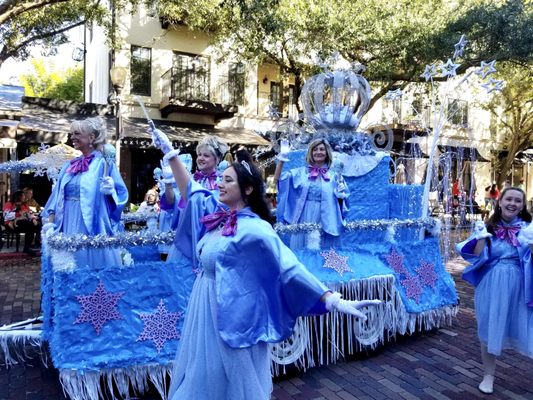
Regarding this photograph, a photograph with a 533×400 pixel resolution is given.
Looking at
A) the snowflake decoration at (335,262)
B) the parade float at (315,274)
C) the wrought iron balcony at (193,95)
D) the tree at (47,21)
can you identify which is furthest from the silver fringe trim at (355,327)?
the wrought iron balcony at (193,95)

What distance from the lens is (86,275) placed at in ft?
10.5

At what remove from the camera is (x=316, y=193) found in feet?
15.7

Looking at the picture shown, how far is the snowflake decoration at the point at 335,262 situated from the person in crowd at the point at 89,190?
1.75m

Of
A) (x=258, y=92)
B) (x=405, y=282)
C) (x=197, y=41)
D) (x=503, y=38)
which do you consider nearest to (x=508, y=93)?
(x=503, y=38)

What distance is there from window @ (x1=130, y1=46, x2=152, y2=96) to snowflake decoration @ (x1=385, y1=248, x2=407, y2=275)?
14.2 m

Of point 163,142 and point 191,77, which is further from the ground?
point 191,77

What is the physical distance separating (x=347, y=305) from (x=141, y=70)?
1637 centimetres

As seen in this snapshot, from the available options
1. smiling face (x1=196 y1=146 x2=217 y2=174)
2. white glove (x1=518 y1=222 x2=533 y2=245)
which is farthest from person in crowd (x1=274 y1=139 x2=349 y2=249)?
white glove (x1=518 y1=222 x2=533 y2=245)

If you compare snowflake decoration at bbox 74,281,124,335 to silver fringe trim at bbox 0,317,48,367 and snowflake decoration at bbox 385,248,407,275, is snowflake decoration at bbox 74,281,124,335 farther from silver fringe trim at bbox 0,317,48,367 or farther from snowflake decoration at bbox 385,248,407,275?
snowflake decoration at bbox 385,248,407,275

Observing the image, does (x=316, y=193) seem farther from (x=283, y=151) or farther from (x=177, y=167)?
(x=177, y=167)

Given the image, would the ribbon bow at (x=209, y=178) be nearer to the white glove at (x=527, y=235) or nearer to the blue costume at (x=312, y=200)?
the blue costume at (x=312, y=200)

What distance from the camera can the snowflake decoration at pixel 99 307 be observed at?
3.16 m

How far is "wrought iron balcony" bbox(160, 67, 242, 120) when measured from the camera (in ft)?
54.9

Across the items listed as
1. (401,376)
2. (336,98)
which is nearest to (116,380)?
(401,376)
